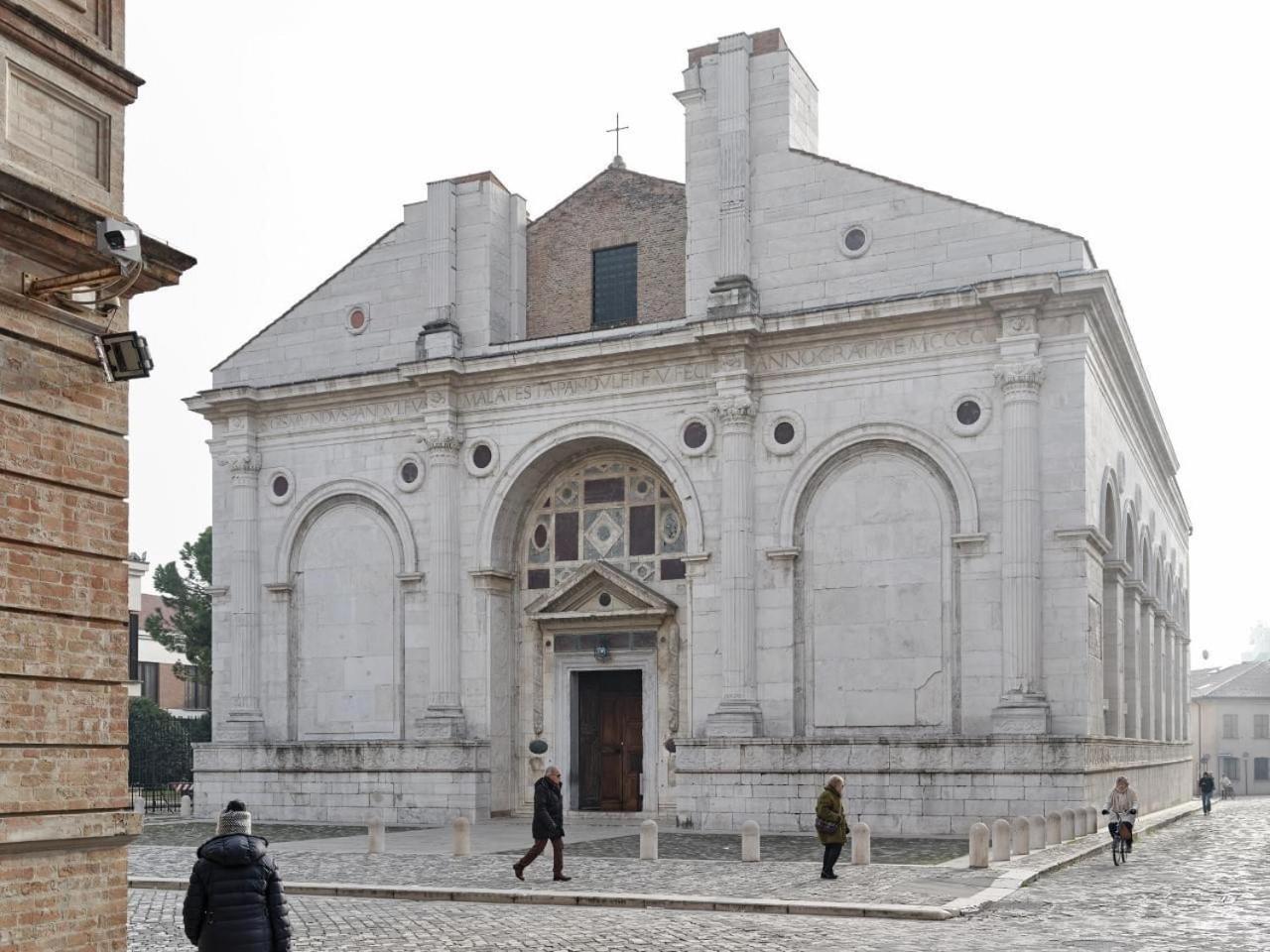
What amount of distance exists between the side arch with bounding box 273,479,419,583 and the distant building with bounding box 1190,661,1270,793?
64.4 metres

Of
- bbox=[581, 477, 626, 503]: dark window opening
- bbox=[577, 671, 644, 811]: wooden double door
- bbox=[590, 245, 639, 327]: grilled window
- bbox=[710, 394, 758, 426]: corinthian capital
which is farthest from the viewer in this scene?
bbox=[590, 245, 639, 327]: grilled window

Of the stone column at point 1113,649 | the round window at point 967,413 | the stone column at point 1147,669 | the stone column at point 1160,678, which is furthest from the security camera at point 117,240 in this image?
the stone column at point 1160,678

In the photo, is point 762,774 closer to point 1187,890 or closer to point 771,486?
point 771,486

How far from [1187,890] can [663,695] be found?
13072 mm

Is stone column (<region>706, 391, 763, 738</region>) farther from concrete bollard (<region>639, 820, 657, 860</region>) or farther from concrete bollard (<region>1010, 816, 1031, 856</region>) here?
concrete bollard (<region>1010, 816, 1031, 856</region>)

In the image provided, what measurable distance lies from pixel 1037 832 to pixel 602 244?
15.2 meters

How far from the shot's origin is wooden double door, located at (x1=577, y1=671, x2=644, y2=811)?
31047 millimetres

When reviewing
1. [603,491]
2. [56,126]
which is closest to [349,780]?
[603,491]

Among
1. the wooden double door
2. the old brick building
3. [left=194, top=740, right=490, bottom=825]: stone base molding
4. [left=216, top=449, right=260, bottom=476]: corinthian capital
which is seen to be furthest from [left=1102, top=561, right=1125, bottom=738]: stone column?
the old brick building

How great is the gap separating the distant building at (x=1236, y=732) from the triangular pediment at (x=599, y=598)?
62.8 m

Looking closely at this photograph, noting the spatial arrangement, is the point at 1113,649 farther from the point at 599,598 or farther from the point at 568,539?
the point at 568,539

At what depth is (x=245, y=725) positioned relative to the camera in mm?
32656

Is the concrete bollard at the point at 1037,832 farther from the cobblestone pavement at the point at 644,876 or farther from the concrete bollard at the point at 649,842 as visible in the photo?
the concrete bollard at the point at 649,842

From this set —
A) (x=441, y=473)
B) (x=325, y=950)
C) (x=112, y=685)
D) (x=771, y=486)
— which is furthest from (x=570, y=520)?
(x=112, y=685)
